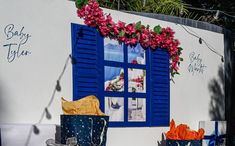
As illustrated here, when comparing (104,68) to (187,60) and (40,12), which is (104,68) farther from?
(187,60)

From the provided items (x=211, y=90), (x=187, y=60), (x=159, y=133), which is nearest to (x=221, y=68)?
(x=211, y=90)

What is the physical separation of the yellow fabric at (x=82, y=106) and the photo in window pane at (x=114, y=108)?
76 cm

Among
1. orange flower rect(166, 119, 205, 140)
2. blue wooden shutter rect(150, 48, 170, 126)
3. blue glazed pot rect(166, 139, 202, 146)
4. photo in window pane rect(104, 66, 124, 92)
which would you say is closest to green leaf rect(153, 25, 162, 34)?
blue wooden shutter rect(150, 48, 170, 126)

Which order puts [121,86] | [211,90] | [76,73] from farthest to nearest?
[211,90] → [121,86] → [76,73]

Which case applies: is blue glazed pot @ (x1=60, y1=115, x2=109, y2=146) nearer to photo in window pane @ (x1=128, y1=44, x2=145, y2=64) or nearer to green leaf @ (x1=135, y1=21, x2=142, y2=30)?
photo in window pane @ (x1=128, y1=44, x2=145, y2=64)

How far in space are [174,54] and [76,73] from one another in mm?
2161

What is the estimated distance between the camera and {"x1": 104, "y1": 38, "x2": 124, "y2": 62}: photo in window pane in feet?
22.8

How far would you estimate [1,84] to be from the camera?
18.5 feet

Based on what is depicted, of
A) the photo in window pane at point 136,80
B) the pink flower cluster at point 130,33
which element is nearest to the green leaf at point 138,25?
the pink flower cluster at point 130,33

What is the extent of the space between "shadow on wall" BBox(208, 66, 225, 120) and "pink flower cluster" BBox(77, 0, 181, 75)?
1.36 metres

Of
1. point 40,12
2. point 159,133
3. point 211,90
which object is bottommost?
point 159,133

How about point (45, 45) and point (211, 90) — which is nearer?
point (45, 45)

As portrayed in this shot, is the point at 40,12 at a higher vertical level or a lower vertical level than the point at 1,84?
higher

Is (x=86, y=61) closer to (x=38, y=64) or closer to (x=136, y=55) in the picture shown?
(x=38, y=64)
